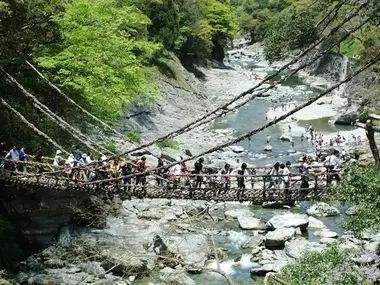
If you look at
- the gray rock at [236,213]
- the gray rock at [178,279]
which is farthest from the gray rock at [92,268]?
the gray rock at [236,213]

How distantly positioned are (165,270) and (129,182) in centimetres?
272

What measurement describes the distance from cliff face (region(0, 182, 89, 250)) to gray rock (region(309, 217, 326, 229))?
726 centimetres

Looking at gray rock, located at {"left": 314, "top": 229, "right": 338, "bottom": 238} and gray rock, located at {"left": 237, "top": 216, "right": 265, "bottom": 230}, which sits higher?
gray rock, located at {"left": 237, "top": 216, "right": 265, "bottom": 230}

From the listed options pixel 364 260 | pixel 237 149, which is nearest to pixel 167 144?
pixel 237 149

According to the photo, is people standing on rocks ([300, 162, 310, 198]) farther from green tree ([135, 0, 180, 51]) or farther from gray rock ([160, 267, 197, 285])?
green tree ([135, 0, 180, 51])

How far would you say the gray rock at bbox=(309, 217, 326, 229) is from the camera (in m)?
16.5

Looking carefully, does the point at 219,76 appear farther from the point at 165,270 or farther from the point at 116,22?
the point at 165,270

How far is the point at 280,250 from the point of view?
48.9ft

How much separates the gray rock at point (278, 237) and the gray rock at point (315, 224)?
1.29 m

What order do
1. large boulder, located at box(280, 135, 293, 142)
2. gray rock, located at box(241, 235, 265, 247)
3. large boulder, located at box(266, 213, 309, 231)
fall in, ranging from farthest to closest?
large boulder, located at box(280, 135, 293, 142) → large boulder, located at box(266, 213, 309, 231) → gray rock, located at box(241, 235, 265, 247)

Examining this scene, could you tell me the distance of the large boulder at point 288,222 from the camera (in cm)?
1598

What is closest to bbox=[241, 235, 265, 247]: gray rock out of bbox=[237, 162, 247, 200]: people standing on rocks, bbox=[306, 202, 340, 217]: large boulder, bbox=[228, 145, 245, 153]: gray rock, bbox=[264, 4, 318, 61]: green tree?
bbox=[306, 202, 340, 217]: large boulder

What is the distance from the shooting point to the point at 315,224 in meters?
16.6

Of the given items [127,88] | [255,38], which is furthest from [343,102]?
[255,38]
